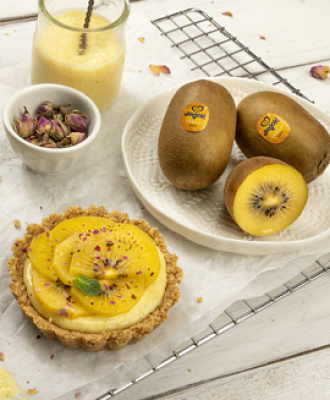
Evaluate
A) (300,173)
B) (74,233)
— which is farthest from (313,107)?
(74,233)

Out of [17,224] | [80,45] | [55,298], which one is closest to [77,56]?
[80,45]

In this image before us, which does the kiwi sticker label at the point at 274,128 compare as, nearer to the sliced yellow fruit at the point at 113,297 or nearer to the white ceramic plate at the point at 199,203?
the white ceramic plate at the point at 199,203

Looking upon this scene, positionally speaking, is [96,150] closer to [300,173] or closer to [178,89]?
[178,89]

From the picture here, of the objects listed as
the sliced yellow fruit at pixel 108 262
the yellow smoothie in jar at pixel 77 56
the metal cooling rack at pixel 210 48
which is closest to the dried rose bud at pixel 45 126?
the yellow smoothie in jar at pixel 77 56

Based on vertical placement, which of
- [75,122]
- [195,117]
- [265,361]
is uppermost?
[195,117]

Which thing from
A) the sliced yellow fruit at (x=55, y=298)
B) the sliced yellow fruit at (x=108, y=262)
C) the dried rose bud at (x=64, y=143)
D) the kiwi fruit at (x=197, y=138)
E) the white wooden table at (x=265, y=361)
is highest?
the kiwi fruit at (x=197, y=138)

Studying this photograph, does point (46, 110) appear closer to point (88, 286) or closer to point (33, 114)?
point (33, 114)
